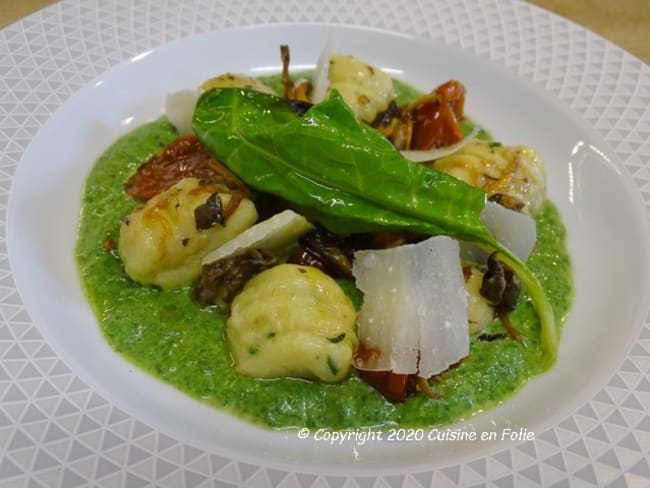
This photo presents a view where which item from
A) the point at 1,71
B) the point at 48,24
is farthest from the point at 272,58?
the point at 1,71

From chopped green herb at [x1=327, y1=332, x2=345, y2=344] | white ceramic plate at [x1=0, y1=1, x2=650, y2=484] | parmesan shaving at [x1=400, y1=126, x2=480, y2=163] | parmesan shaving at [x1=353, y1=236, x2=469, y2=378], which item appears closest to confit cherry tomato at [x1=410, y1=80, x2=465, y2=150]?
parmesan shaving at [x1=400, y1=126, x2=480, y2=163]

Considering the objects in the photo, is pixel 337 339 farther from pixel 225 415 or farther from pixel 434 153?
pixel 434 153

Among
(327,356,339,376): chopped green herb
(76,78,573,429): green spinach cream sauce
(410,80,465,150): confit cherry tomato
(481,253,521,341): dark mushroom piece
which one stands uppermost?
(410,80,465,150): confit cherry tomato

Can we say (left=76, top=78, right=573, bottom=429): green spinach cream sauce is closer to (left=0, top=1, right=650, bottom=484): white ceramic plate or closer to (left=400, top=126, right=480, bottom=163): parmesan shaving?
(left=0, top=1, right=650, bottom=484): white ceramic plate

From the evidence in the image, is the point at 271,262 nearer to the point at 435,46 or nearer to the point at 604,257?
the point at 604,257

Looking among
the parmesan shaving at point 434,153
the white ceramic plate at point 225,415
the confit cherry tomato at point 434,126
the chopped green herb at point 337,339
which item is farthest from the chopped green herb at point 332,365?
the confit cherry tomato at point 434,126

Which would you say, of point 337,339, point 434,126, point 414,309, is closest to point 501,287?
point 414,309
